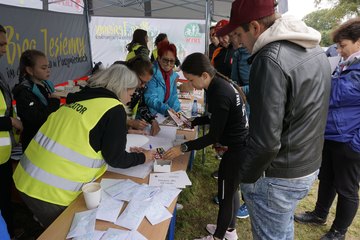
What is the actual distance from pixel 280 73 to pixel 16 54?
4.33 metres

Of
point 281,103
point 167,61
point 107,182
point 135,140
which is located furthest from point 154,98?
point 281,103

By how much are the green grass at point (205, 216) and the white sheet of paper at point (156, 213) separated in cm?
113

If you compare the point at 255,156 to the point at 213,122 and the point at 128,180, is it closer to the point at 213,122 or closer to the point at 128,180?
the point at 213,122

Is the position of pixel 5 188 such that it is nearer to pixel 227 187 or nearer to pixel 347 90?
pixel 227 187

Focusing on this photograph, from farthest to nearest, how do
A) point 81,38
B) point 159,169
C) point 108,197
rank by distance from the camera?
point 81,38, point 159,169, point 108,197

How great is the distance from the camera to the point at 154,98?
237cm

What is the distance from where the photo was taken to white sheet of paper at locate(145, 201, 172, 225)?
1.11m

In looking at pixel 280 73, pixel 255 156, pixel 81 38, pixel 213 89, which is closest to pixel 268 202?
pixel 255 156

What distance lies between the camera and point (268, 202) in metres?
1.13

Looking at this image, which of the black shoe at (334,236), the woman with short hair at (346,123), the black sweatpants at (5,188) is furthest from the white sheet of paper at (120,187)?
the black shoe at (334,236)

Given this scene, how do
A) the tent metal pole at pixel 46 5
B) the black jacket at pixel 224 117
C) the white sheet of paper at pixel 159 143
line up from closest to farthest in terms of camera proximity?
the black jacket at pixel 224 117 → the white sheet of paper at pixel 159 143 → the tent metal pole at pixel 46 5

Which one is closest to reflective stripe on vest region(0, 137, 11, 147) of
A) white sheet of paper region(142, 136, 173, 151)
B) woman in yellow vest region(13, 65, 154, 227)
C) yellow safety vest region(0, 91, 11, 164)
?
yellow safety vest region(0, 91, 11, 164)

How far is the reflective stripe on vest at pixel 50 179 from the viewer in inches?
46.1

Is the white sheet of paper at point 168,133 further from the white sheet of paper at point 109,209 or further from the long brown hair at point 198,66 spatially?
the white sheet of paper at point 109,209
